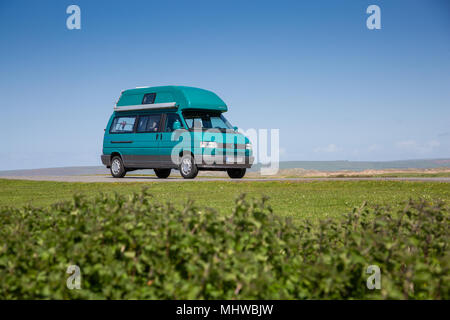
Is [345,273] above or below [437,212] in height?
below

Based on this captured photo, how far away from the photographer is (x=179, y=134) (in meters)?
17.4

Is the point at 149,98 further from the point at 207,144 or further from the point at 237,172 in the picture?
the point at 237,172

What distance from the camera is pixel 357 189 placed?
14141mm

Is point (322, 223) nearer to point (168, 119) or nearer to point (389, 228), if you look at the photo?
point (389, 228)

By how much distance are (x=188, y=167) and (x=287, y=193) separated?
5342mm

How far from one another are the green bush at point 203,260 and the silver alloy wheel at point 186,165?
12.7m

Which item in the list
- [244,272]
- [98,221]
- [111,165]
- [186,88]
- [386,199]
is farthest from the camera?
[111,165]

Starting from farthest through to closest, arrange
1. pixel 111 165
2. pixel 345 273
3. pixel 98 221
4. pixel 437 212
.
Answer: pixel 111 165
pixel 437 212
pixel 98 221
pixel 345 273

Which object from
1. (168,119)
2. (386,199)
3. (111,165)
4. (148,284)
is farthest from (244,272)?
(111,165)

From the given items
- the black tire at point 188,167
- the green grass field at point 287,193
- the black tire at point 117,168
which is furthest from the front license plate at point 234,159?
the black tire at point 117,168

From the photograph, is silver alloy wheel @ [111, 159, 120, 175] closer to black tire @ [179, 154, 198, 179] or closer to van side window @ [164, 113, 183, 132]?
van side window @ [164, 113, 183, 132]

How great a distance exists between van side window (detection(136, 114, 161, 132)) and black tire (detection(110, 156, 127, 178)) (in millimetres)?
1774
